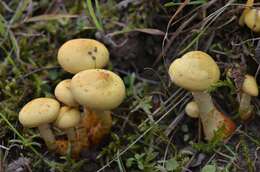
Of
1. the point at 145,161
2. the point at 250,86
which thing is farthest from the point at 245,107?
the point at 145,161

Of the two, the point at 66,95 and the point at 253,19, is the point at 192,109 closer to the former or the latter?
the point at 253,19

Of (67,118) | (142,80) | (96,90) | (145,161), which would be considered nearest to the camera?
(96,90)

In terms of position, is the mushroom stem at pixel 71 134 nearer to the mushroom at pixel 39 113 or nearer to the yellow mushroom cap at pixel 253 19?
the mushroom at pixel 39 113

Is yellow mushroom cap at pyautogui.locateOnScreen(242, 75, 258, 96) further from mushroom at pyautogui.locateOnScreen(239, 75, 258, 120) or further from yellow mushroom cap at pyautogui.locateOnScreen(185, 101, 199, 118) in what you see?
yellow mushroom cap at pyautogui.locateOnScreen(185, 101, 199, 118)

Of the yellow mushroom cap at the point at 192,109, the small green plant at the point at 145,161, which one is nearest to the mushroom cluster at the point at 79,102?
the small green plant at the point at 145,161

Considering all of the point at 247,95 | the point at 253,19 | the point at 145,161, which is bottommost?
the point at 145,161

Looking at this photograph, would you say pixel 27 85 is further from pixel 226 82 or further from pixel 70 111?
pixel 226 82

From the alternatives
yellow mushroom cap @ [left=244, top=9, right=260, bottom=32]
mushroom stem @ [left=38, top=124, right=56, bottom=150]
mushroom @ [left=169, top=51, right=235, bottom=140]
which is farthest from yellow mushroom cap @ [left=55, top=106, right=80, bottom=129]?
yellow mushroom cap @ [left=244, top=9, right=260, bottom=32]
